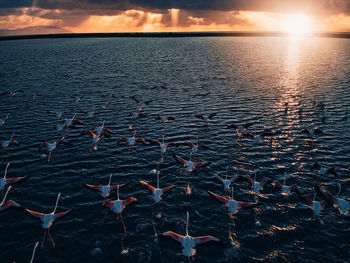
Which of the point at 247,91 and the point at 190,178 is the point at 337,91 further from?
the point at 190,178

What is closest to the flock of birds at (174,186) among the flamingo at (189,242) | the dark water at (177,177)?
the flamingo at (189,242)

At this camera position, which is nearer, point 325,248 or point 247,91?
point 325,248

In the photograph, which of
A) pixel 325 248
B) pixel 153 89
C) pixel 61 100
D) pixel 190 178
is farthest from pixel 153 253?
pixel 153 89

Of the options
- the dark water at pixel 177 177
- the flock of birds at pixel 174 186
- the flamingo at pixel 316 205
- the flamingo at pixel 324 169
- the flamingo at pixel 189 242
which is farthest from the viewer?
the flamingo at pixel 324 169

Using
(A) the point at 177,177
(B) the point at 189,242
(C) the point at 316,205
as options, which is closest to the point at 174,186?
(A) the point at 177,177

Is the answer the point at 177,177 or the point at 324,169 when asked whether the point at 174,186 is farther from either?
the point at 324,169

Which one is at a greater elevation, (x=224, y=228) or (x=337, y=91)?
(x=337, y=91)

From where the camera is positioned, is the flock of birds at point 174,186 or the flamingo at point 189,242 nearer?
the flamingo at point 189,242

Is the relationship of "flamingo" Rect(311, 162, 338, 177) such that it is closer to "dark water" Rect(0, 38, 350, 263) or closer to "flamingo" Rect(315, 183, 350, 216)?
"dark water" Rect(0, 38, 350, 263)

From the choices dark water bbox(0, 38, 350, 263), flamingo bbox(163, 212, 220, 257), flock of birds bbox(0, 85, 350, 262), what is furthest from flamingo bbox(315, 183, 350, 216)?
flamingo bbox(163, 212, 220, 257)

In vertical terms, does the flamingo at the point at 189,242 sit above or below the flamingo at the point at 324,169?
below

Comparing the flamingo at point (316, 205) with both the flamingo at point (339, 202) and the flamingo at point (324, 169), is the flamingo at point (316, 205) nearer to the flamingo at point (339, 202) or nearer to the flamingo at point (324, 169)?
the flamingo at point (339, 202)
